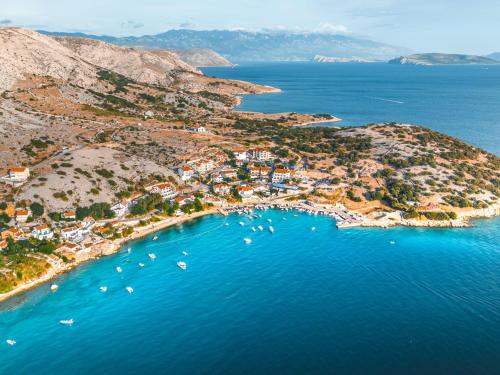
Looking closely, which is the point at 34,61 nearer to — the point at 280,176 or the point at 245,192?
the point at 245,192

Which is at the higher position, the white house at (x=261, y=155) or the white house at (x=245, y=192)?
the white house at (x=261, y=155)

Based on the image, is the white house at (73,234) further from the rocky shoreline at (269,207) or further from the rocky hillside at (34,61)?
the rocky hillside at (34,61)

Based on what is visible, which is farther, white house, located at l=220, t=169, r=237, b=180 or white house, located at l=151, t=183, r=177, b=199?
white house, located at l=220, t=169, r=237, b=180

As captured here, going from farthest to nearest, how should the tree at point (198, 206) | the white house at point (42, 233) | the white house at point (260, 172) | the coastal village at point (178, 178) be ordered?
the white house at point (260, 172), the tree at point (198, 206), the coastal village at point (178, 178), the white house at point (42, 233)

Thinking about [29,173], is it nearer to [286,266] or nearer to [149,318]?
[149,318]

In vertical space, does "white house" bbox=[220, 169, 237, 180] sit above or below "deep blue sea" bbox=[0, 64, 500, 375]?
above

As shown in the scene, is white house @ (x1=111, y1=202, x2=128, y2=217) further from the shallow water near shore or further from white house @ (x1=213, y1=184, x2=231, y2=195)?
white house @ (x1=213, y1=184, x2=231, y2=195)

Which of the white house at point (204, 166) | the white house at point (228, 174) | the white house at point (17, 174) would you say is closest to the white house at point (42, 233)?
the white house at point (17, 174)

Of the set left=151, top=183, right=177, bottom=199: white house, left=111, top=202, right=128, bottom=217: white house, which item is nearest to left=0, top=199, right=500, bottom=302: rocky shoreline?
left=111, top=202, right=128, bottom=217: white house
